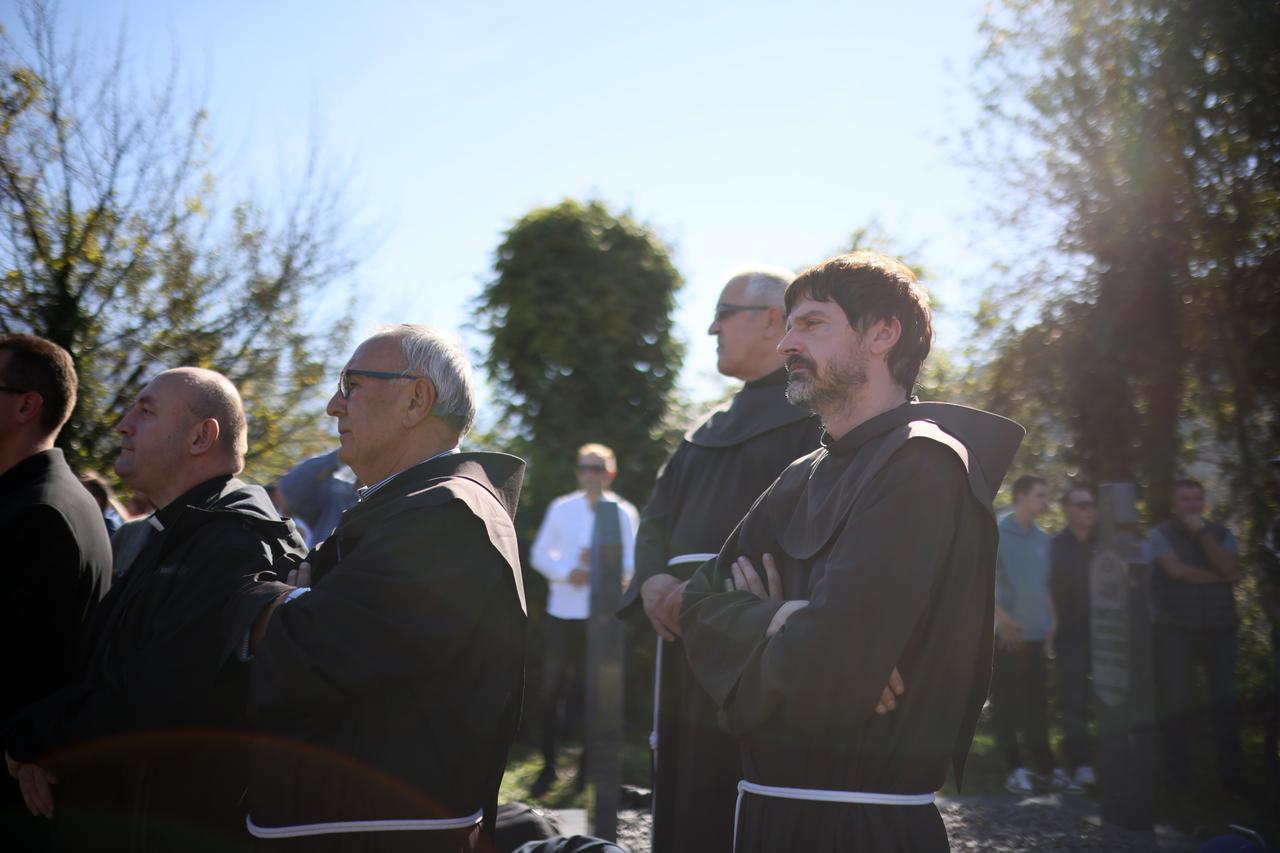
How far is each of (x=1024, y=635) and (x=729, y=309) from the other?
5.15 m

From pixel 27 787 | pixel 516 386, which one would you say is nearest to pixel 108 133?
pixel 516 386

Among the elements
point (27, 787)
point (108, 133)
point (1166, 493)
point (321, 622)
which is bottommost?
point (27, 787)

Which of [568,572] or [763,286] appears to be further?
[568,572]

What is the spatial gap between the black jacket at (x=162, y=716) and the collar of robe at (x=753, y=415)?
176cm

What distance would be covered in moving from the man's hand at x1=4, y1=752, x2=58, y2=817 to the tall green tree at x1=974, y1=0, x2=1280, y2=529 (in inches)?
334

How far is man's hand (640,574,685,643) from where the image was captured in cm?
354

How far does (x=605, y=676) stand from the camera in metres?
5.83

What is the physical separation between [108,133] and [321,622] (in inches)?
362

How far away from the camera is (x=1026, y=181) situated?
34.3 ft

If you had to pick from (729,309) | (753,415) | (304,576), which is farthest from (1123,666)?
(304,576)

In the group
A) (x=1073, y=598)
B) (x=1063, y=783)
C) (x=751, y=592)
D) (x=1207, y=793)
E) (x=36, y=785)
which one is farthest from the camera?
(x=1073, y=598)

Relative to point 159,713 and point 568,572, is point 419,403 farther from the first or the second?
point 568,572

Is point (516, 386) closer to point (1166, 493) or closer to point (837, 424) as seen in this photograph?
point (1166, 493)

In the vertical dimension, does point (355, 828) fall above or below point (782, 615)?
below
